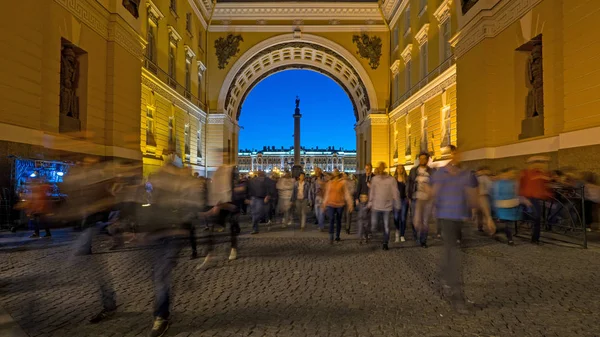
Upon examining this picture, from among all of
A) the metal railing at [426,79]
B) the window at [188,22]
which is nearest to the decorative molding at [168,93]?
the window at [188,22]

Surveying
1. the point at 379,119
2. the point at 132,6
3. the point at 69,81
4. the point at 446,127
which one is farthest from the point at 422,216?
the point at 379,119

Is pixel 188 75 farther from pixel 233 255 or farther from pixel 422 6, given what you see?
pixel 233 255

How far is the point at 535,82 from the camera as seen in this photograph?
44.5ft

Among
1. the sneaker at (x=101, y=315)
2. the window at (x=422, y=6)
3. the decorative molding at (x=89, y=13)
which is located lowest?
the sneaker at (x=101, y=315)

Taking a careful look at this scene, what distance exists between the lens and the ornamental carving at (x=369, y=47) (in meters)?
34.1

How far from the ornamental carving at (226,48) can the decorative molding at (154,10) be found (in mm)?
10232

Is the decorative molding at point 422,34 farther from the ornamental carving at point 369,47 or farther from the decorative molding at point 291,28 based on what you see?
the decorative molding at point 291,28

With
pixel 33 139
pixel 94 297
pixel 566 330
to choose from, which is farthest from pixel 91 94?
pixel 566 330

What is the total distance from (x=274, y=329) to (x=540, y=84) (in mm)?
12097

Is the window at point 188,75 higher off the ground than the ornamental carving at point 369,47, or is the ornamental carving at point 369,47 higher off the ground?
the ornamental carving at point 369,47

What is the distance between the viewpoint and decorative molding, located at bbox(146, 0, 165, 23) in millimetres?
21719

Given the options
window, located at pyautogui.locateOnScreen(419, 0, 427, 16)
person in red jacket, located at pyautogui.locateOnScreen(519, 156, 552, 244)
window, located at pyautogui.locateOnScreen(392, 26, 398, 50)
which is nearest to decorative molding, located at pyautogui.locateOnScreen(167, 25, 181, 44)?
window, located at pyautogui.locateOnScreen(419, 0, 427, 16)

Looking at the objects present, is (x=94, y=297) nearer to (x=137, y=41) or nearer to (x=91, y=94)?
(x=91, y=94)

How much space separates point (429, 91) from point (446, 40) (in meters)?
2.94
